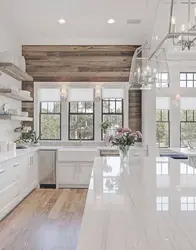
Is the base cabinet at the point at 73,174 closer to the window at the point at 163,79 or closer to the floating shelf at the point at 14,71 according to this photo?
the floating shelf at the point at 14,71

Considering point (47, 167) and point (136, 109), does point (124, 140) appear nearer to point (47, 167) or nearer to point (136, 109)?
point (47, 167)

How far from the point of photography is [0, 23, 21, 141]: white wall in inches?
241

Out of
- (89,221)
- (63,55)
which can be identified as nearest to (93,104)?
(63,55)

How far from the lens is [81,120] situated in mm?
7660

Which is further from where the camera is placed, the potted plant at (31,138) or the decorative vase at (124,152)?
the potted plant at (31,138)

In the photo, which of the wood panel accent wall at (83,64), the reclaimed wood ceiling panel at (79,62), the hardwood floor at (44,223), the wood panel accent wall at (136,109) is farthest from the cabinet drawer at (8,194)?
the wood panel accent wall at (136,109)

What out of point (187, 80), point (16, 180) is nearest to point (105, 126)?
point (16, 180)

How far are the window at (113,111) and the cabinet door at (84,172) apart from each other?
4.36 feet

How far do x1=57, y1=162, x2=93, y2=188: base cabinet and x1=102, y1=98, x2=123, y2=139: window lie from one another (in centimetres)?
139

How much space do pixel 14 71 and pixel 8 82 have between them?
38 centimetres

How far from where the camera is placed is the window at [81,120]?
764 cm

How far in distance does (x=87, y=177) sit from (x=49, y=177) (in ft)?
2.83

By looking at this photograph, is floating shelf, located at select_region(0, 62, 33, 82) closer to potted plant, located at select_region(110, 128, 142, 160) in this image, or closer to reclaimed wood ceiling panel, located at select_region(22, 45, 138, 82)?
reclaimed wood ceiling panel, located at select_region(22, 45, 138, 82)

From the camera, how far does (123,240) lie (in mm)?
1185
